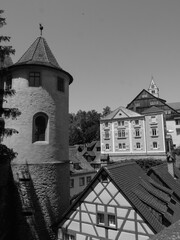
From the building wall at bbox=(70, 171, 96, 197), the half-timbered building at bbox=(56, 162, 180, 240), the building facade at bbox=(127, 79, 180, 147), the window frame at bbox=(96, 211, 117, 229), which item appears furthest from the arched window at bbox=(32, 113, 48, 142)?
the building facade at bbox=(127, 79, 180, 147)

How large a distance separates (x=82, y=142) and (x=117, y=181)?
5880 cm

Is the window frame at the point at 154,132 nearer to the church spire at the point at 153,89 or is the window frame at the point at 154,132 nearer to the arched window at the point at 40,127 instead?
the arched window at the point at 40,127

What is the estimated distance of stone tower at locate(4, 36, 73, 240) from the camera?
11586 millimetres

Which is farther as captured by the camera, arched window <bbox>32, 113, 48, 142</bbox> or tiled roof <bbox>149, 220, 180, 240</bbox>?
arched window <bbox>32, 113, 48, 142</bbox>

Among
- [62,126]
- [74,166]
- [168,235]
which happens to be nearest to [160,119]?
[74,166]

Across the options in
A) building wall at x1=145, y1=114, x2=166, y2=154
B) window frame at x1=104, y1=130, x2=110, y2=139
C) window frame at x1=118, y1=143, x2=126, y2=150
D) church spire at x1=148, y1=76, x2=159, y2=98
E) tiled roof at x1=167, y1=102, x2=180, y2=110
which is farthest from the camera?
church spire at x1=148, y1=76, x2=159, y2=98

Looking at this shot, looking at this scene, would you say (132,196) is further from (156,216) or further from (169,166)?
(169,166)

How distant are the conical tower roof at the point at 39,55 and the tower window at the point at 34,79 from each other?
0.67 m

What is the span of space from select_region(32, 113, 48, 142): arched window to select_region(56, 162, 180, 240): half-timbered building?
14.4 feet

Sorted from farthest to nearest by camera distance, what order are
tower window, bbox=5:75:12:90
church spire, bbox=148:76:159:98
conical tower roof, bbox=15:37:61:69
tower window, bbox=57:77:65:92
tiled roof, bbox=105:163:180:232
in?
church spire, bbox=148:76:159:98, tower window, bbox=57:77:65:92, tower window, bbox=5:75:12:90, conical tower roof, bbox=15:37:61:69, tiled roof, bbox=105:163:180:232

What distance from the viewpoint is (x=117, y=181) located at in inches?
424

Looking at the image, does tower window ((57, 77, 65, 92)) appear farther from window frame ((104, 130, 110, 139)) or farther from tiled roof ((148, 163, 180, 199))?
window frame ((104, 130, 110, 139))

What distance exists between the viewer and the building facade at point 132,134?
3719cm

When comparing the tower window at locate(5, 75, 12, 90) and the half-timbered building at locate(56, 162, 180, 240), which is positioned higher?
the tower window at locate(5, 75, 12, 90)
